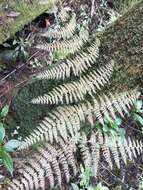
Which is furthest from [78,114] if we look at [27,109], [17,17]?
[17,17]

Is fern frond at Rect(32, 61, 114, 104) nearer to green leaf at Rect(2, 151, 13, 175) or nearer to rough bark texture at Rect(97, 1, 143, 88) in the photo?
rough bark texture at Rect(97, 1, 143, 88)

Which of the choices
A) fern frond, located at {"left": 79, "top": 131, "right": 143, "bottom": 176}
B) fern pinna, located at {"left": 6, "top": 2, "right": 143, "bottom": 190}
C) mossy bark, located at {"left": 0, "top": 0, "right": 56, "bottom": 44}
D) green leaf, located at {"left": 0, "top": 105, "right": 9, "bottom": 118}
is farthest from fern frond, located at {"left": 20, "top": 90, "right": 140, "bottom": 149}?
mossy bark, located at {"left": 0, "top": 0, "right": 56, "bottom": 44}

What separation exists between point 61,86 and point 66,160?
54 cm

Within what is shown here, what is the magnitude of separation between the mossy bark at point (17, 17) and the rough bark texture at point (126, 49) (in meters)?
1.29

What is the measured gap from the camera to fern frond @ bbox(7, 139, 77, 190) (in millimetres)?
2613

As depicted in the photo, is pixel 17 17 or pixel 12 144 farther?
pixel 17 17

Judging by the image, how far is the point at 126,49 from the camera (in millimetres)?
2939

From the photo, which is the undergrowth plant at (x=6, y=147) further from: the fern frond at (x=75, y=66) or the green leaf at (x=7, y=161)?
the fern frond at (x=75, y=66)

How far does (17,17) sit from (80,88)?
4.99 feet

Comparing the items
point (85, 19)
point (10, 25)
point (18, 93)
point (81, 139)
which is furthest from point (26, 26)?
point (81, 139)

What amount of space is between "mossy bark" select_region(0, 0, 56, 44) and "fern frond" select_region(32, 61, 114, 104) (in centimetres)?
124

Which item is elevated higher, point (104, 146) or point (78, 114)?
point (78, 114)

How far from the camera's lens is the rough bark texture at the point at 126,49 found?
114 inches

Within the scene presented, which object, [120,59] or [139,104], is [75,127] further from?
[120,59]
